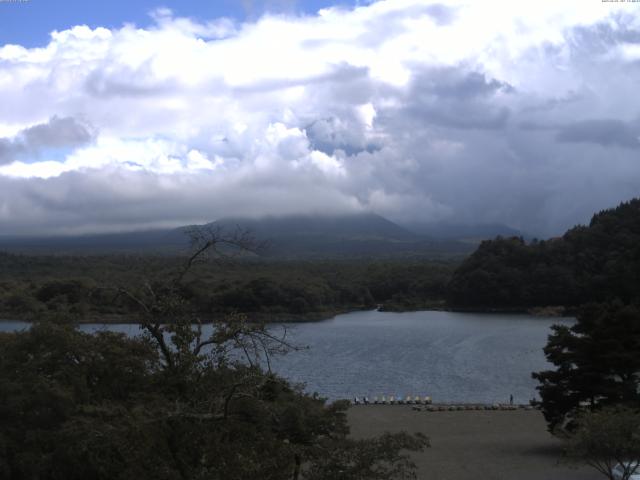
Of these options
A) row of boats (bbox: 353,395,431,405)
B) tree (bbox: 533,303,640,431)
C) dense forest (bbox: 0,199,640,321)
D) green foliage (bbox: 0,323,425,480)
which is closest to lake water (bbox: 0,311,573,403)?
row of boats (bbox: 353,395,431,405)

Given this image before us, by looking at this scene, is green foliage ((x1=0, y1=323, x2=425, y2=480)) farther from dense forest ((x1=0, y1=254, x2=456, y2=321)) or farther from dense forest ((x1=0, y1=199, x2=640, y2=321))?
A: dense forest ((x1=0, y1=199, x2=640, y2=321))

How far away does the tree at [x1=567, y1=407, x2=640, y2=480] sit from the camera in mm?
10398

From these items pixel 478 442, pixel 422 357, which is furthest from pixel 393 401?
pixel 422 357

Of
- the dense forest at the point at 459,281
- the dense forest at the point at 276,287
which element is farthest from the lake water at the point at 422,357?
the dense forest at the point at 459,281

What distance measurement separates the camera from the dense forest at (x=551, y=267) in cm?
5844

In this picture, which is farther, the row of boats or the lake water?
the lake water

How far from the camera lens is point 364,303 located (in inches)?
2643

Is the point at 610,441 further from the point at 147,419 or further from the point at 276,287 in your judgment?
the point at 276,287

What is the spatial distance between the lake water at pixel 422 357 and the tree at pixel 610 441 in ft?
27.1

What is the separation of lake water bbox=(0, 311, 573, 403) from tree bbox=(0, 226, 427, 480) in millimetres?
9967

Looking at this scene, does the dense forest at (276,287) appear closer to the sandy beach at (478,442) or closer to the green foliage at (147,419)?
the sandy beach at (478,442)

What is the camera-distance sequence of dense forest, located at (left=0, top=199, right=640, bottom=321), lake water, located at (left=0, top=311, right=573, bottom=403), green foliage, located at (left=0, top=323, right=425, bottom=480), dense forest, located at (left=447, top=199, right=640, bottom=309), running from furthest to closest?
dense forest, located at (left=447, top=199, right=640, bottom=309)
dense forest, located at (left=0, top=199, right=640, bottom=321)
lake water, located at (left=0, top=311, right=573, bottom=403)
green foliage, located at (left=0, top=323, right=425, bottom=480)

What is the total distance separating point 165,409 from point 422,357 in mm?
31939

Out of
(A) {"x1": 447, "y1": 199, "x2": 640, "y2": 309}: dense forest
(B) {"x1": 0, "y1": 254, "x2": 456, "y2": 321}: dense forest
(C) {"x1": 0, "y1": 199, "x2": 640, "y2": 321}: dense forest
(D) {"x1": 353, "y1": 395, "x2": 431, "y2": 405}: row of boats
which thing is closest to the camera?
(D) {"x1": 353, "y1": 395, "x2": 431, "y2": 405}: row of boats
